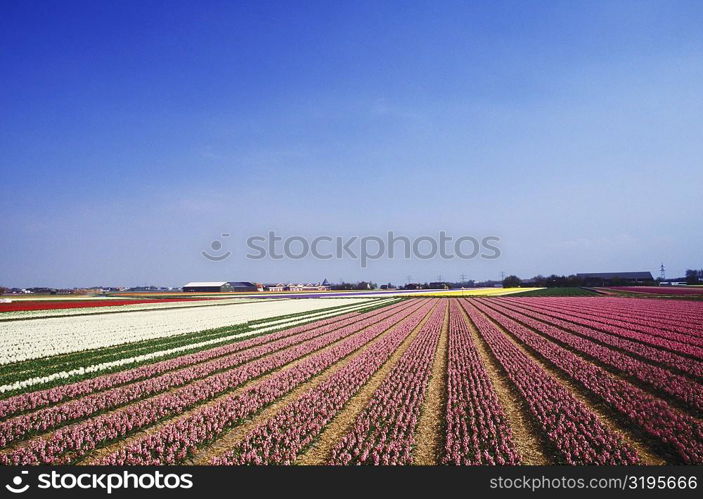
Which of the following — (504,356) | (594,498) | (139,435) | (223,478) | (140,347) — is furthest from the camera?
(140,347)

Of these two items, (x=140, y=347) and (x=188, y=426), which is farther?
(x=140, y=347)

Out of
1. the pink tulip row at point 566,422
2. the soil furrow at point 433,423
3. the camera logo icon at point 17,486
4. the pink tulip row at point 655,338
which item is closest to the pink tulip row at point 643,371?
the pink tulip row at point 655,338

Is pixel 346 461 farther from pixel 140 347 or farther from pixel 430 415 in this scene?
pixel 140 347

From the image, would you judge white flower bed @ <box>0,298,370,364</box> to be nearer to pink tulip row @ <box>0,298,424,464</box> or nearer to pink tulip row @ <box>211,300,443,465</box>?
pink tulip row @ <box>0,298,424,464</box>

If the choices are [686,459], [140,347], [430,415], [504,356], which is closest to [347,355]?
[504,356]

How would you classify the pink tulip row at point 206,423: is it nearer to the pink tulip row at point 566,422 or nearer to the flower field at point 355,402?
the flower field at point 355,402

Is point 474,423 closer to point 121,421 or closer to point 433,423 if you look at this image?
point 433,423
